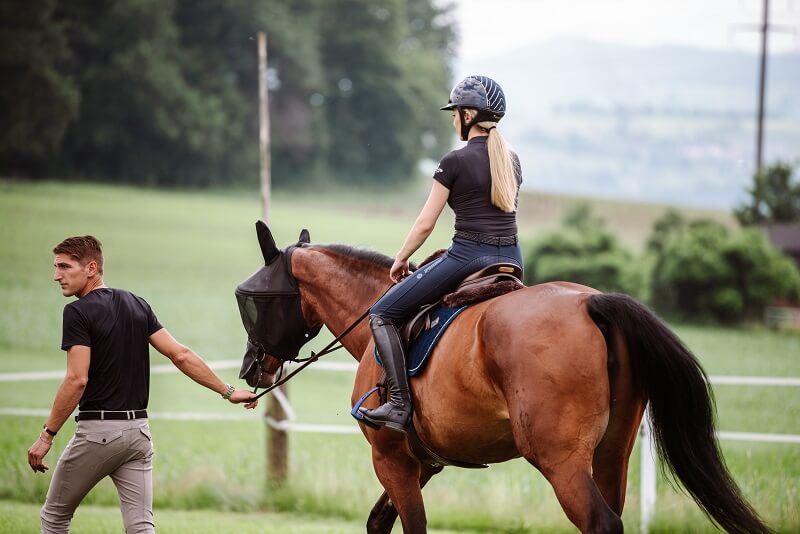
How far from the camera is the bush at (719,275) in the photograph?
33.5 meters

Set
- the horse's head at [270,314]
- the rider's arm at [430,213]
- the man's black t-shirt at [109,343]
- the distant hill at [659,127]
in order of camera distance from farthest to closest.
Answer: the distant hill at [659,127]
the horse's head at [270,314]
the rider's arm at [430,213]
the man's black t-shirt at [109,343]

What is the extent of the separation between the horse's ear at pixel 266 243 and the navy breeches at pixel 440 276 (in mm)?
1236

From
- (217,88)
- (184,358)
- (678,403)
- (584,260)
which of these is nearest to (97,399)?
(184,358)

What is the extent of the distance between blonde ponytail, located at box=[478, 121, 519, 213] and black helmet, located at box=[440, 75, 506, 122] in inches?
5.5

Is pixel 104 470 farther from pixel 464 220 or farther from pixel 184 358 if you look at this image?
pixel 464 220

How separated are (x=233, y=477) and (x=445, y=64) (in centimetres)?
4586

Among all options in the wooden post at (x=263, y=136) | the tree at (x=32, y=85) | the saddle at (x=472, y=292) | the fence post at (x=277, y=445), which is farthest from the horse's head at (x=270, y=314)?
the tree at (x=32, y=85)

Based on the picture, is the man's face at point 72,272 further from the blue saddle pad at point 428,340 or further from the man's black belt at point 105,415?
the blue saddle pad at point 428,340

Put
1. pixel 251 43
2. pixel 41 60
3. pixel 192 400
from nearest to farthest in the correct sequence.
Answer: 1. pixel 192 400
2. pixel 41 60
3. pixel 251 43

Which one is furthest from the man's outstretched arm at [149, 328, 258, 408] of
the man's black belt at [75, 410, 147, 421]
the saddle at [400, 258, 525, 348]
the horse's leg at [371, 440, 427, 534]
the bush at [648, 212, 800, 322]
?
the bush at [648, 212, 800, 322]

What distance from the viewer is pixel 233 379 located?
76.2 ft

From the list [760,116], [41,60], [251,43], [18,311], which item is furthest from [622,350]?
[251,43]

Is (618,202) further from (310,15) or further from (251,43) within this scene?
(251,43)

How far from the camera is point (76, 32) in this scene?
33.5 meters
